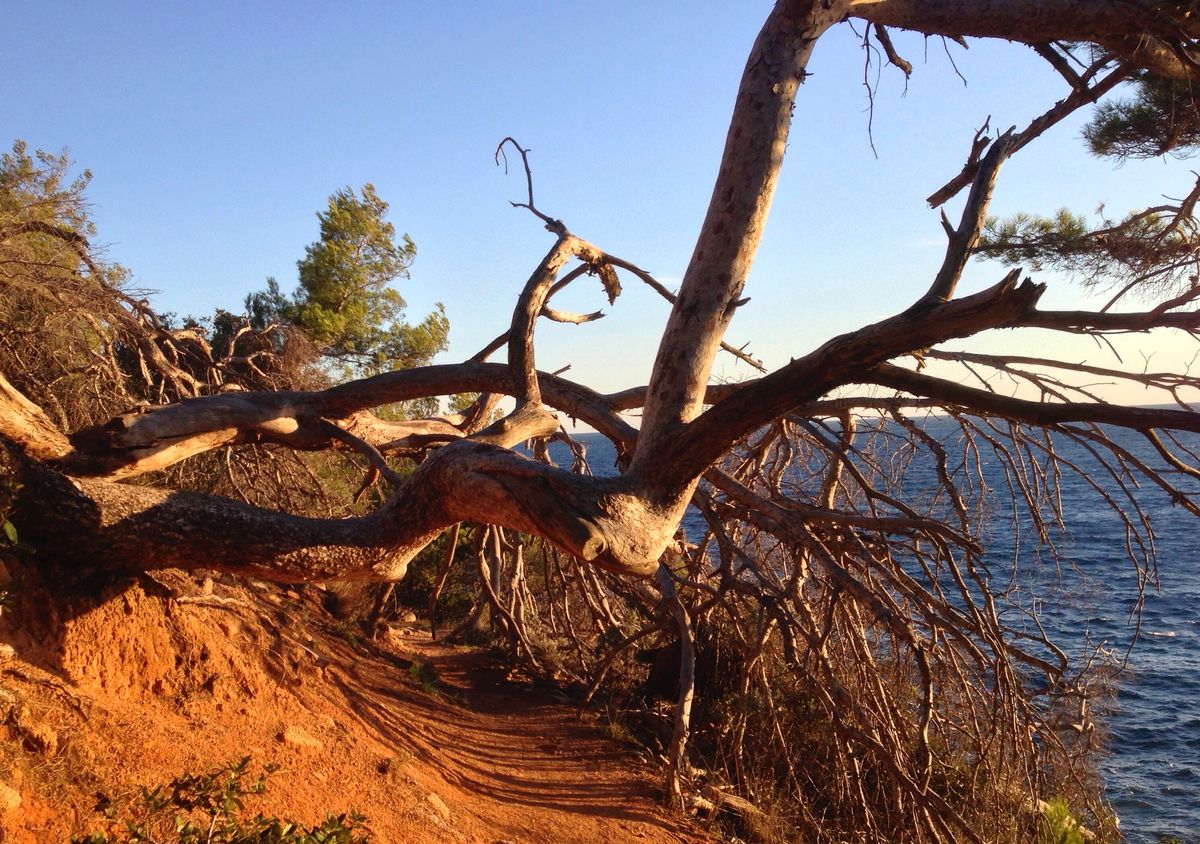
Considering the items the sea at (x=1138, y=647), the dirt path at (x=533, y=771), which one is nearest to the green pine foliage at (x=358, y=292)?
the sea at (x=1138, y=647)

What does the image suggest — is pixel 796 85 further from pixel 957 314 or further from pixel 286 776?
pixel 286 776

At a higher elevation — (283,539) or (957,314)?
(957,314)

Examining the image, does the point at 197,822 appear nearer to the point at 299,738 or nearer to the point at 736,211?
the point at 299,738

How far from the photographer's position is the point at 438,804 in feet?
15.0

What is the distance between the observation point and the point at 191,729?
3814 mm

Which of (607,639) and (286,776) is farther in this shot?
(607,639)

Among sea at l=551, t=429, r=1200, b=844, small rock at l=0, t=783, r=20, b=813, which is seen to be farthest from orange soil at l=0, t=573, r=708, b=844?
sea at l=551, t=429, r=1200, b=844

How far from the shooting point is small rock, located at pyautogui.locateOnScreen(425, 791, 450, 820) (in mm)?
4484

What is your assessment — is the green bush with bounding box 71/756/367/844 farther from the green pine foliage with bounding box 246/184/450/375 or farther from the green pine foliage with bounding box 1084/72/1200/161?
the green pine foliage with bounding box 246/184/450/375

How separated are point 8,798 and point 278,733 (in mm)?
1691

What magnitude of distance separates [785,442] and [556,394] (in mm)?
2049

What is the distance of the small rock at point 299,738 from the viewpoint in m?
4.29

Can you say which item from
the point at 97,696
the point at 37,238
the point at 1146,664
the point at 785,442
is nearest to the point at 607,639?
the point at 785,442

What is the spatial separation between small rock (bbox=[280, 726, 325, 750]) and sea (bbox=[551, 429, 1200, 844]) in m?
3.90
